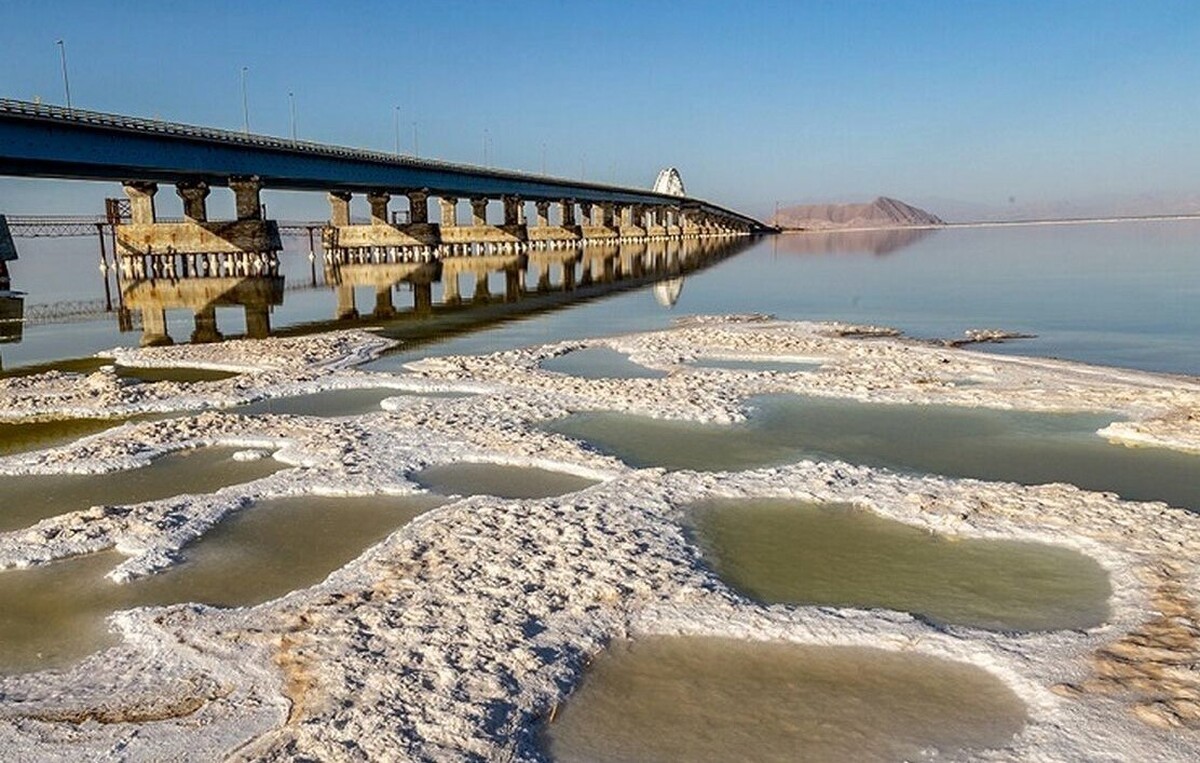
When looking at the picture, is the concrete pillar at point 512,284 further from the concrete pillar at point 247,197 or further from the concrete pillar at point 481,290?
the concrete pillar at point 247,197

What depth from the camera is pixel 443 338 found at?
1058 inches

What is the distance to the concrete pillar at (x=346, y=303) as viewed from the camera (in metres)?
35.5

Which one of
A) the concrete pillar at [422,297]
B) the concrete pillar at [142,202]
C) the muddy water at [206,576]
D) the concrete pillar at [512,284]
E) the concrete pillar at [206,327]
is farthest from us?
the concrete pillar at [142,202]

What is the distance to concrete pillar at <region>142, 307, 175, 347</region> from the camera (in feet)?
88.2

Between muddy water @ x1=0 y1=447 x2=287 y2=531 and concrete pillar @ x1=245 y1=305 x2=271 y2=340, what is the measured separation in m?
16.8

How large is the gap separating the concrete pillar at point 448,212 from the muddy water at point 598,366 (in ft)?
284

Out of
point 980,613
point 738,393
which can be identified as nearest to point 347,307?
point 738,393

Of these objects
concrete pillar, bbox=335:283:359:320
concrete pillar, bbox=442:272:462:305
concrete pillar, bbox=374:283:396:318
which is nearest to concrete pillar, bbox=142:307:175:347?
concrete pillar, bbox=335:283:359:320

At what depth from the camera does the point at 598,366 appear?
65.3ft

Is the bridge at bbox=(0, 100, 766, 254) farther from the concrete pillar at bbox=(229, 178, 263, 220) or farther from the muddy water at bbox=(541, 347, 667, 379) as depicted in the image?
the muddy water at bbox=(541, 347, 667, 379)

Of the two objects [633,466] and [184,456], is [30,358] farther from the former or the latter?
[633,466]

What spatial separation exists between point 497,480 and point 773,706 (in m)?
5.86

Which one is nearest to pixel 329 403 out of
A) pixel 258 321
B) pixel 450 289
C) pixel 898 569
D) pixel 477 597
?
pixel 477 597

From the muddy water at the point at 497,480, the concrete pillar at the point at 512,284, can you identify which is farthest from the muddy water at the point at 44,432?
the concrete pillar at the point at 512,284
